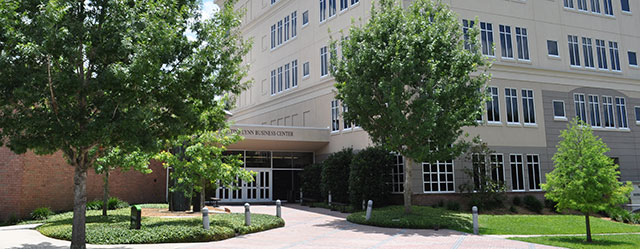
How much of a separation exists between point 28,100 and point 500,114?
23.3 meters

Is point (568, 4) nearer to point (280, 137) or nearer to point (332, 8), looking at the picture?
point (332, 8)

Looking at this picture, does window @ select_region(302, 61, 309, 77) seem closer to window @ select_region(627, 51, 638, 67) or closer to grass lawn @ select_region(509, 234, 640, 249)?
grass lawn @ select_region(509, 234, 640, 249)

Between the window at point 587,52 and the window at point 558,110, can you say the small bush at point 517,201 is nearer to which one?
the window at point 558,110

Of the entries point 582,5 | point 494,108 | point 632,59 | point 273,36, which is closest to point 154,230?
point 494,108

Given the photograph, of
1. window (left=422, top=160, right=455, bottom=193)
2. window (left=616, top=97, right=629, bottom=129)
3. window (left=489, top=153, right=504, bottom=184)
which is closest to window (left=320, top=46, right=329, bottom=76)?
window (left=422, top=160, right=455, bottom=193)

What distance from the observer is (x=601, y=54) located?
3088cm

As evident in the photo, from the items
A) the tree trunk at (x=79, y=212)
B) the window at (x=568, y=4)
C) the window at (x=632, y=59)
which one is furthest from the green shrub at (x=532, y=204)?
the tree trunk at (x=79, y=212)

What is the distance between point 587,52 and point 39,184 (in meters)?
31.2

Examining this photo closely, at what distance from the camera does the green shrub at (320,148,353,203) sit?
26219 mm

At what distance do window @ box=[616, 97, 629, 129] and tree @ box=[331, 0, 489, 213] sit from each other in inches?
618

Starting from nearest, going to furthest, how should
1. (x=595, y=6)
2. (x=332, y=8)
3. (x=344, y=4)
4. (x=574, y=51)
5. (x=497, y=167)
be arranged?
(x=497, y=167) → (x=344, y=4) → (x=574, y=51) → (x=332, y=8) → (x=595, y=6)

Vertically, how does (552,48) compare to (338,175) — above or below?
above

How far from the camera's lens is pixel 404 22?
20500mm

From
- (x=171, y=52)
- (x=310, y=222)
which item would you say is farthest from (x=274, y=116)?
(x=171, y=52)
